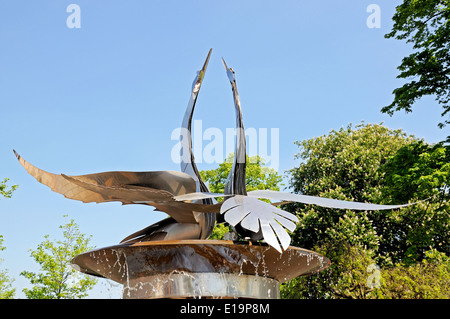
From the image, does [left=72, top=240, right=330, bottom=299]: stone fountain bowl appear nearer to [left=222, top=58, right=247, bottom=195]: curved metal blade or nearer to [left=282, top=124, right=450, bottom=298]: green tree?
[left=222, top=58, right=247, bottom=195]: curved metal blade

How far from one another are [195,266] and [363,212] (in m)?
15.8

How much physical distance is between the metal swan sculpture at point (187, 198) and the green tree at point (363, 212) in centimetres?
696

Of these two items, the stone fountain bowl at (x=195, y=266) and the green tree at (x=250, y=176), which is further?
the green tree at (x=250, y=176)

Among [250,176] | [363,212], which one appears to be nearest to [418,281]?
[363,212]

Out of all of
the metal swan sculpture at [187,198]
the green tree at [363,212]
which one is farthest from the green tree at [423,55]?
the metal swan sculpture at [187,198]

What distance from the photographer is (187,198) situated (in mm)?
7840

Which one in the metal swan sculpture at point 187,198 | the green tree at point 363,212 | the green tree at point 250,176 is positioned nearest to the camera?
the metal swan sculpture at point 187,198

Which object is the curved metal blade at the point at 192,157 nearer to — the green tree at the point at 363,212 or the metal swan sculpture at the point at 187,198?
the metal swan sculpture at the point at 187,198

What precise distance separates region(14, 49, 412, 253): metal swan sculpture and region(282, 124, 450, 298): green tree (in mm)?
6958

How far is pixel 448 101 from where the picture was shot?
15086mm

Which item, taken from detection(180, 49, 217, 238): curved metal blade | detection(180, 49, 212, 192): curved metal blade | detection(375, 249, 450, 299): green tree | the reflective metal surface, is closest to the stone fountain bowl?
the reflective metal surface

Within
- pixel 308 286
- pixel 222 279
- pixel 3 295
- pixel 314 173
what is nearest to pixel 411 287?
pixel 308 286

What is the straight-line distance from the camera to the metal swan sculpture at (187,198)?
7344 mm
